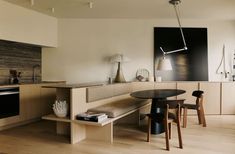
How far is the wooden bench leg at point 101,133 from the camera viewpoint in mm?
3648

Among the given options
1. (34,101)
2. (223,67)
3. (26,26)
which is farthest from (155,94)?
(26,26)

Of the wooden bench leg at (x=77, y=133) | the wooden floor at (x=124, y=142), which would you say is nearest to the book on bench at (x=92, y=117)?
the wooden bench leg at (x=77, y=133)

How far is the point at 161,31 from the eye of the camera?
5.80 m

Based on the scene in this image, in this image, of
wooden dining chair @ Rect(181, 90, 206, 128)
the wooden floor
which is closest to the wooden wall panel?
wooden dining chair @ Rect(181, 90, 206, 128)

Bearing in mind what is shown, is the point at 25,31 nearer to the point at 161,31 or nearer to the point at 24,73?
the point at 24,73

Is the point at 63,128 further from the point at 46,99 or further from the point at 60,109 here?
the point at 46,99

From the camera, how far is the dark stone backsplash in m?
4.81

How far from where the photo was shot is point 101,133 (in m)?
3.73

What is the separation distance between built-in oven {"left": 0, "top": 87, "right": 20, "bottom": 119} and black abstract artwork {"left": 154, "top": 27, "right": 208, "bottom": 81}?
3.29 m

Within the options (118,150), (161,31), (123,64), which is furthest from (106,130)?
(161,31)

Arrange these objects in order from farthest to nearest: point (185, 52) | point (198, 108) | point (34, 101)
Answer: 1. point (185, 52)
2. point (34, 101)
3. point (198, 108)

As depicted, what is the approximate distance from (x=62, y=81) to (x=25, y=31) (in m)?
1.51

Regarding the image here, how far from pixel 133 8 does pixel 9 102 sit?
3153 mm

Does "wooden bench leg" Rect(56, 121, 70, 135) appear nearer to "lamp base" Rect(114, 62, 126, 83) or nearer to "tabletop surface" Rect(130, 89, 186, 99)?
"tabletop surface" Rect(130, 89, 186, 99)
